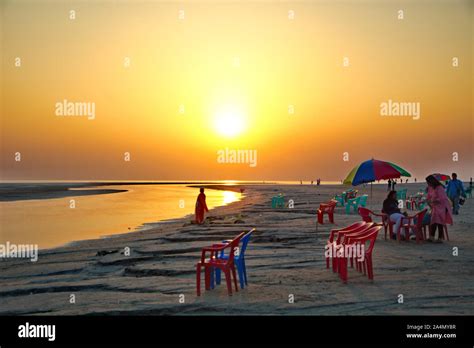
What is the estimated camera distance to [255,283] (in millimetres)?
8359

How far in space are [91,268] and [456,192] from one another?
51.1 feet

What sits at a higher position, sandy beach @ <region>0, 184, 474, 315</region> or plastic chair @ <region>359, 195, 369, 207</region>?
plastic chair @ <region>359, 195, 369, 207</region>

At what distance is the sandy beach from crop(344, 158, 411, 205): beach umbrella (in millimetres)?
1742

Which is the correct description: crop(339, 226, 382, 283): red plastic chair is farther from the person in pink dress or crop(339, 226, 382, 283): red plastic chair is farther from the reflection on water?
the reflection on water

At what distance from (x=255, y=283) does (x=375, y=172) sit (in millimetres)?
5799

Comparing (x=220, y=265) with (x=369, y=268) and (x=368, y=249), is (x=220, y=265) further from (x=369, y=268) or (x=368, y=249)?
(x=369, y=268)

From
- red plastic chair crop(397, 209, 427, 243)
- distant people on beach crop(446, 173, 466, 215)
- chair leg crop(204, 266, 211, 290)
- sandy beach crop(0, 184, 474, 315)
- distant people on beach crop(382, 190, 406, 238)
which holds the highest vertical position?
distant people on beach crop(446, 173, 466, 215)

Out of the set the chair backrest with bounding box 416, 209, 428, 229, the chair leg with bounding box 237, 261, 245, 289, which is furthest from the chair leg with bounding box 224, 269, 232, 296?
the chair backrest with bounding box 416, 209, 428, 229

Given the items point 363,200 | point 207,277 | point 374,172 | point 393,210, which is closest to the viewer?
point 207,277

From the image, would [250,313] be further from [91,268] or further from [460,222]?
[460,222]

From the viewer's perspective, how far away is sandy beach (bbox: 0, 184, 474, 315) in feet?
22.5

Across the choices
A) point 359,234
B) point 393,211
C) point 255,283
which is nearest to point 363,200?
point 393,211

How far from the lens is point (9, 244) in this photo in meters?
17.1
